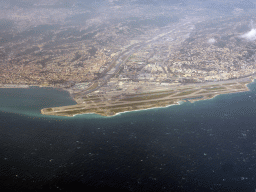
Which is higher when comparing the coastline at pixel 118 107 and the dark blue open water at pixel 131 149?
the coastline at pixel 118 107

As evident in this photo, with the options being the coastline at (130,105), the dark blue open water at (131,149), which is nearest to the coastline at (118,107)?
the coastline at (130,105)

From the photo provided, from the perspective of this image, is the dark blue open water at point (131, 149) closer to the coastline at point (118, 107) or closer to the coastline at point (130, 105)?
the coastline at point (118, 107)

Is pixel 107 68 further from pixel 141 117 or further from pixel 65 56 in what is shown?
pixel 141 117

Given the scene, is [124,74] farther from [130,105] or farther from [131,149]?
[131,149]

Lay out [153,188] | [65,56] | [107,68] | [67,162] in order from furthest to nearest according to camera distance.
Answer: [65,56], [107,68], [67,162], [153,188]

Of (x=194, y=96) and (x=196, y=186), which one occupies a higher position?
(x=194, y=96)

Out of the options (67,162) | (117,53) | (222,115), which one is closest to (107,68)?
(117,53)

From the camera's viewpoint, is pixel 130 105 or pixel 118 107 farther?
pixel 130 105

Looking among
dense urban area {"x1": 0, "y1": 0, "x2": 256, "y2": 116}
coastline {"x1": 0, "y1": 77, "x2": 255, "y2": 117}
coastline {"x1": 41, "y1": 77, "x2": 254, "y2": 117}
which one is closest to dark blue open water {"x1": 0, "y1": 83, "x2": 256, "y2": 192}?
coastline {"x1": 41, "y1": 77, "x2": 254, "y2": 117}

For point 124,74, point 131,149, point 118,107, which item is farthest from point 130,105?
point 124,74
